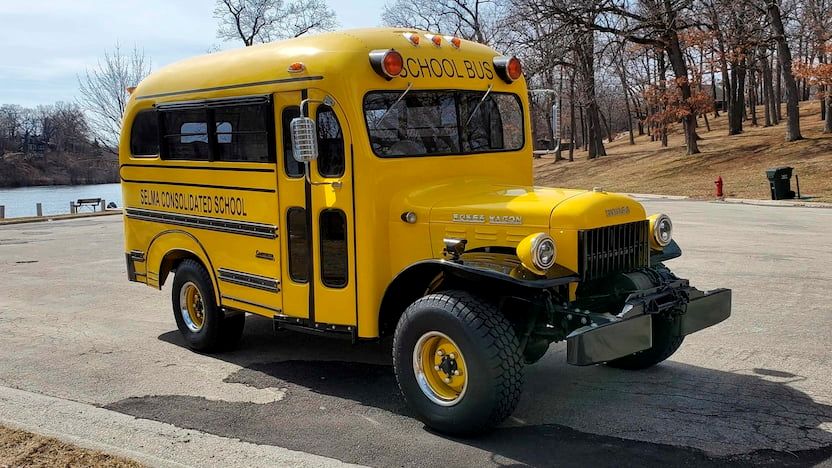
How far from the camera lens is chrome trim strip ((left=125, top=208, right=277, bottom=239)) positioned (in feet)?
19.7

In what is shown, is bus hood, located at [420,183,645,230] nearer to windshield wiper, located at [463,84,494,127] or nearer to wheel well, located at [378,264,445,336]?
wheel well, located at [378,264,445,336]

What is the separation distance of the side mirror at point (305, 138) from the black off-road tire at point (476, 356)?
4.20 ft

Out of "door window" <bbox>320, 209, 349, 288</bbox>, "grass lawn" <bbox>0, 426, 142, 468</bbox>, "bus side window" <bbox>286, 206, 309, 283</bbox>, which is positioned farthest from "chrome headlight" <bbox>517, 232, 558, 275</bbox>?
"grass lawn" <bbox>0, 426, 142, 468</bbox>

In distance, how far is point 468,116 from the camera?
590cm

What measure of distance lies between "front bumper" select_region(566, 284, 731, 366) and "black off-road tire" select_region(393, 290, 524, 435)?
1.28ft

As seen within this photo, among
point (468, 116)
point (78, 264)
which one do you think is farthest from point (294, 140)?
point (78, 264)

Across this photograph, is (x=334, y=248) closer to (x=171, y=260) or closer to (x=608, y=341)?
(x=608, y=341)

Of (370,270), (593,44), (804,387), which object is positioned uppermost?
(593,44)

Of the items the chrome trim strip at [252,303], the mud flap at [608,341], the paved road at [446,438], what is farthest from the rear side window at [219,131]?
the mud flap at [608,341]

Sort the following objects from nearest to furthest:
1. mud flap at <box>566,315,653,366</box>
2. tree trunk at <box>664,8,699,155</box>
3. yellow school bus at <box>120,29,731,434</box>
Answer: mud flap at <box>566,315,653,366</box> < yellow school bus at <box>120,29,731,434</box> < tree trunk at <box>664,8,699,155</box>

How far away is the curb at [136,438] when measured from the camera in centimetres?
439

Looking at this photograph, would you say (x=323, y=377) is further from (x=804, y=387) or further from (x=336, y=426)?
(x=804, y=387)

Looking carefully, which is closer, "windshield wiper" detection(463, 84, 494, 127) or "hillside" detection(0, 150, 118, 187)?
"windshield wiper" detection(463, 84, 494, 127)

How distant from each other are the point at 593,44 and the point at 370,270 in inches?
1214
